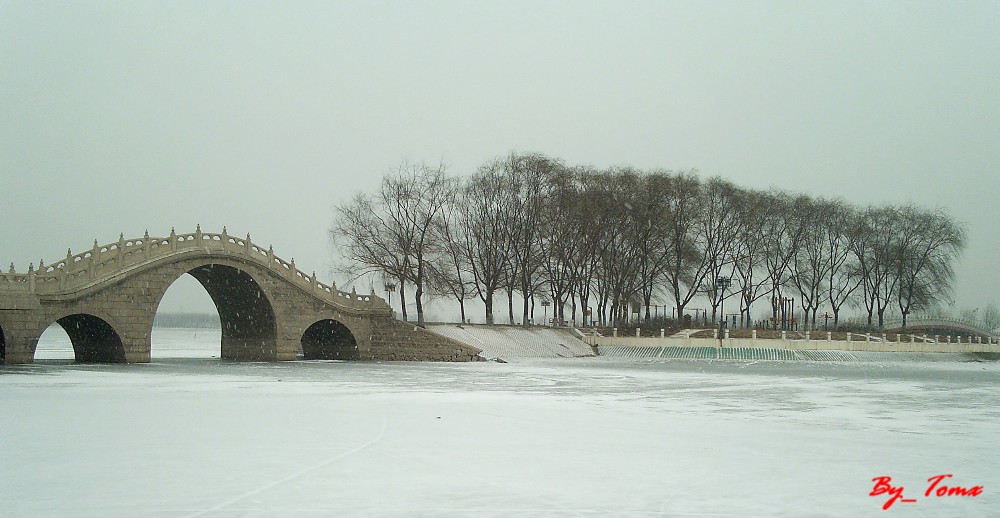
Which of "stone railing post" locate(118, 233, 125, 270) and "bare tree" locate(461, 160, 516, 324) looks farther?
"bare tree" locate(461, 160, 516, 324)

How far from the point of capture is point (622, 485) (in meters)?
12.4

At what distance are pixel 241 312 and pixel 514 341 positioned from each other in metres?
16.7

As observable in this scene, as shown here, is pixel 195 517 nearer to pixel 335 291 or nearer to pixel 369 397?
pixel 369 397

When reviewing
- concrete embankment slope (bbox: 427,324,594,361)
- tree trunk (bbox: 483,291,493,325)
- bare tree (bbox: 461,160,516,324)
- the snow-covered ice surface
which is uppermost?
bare tree (bbox: 461,160,516,324)

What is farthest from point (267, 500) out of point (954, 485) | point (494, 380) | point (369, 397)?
point (494, 380)

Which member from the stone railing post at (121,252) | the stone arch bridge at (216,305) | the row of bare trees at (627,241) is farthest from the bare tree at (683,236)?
the stone railing post at (121,252)

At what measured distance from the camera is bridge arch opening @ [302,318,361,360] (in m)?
53.9

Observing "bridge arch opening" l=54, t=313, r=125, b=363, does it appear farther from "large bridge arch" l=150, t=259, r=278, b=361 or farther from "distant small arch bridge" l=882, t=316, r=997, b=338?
"distant small arch bridge" l=882, t=316, r=997, b=338

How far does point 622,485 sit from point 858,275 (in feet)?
235

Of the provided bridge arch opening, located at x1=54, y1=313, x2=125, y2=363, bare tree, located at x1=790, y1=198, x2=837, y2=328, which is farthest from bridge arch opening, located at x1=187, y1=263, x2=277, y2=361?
bare tree, located at x1=790, y1=198, x2=837, y2=328

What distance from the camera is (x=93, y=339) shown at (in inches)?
1714

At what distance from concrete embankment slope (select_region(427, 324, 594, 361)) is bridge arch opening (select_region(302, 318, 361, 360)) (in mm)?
4642

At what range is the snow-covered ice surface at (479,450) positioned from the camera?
36.8 feet
